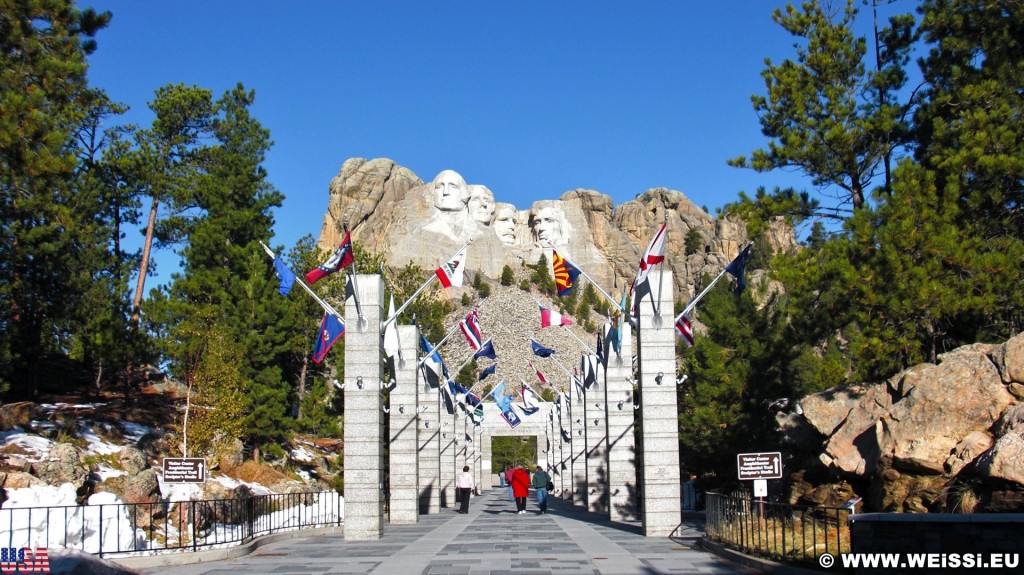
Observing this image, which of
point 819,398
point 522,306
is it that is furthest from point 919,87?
point 522,306

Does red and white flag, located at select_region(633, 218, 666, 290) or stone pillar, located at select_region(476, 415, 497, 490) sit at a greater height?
red and white flag, located at select_region(633, 218, 666, 290)

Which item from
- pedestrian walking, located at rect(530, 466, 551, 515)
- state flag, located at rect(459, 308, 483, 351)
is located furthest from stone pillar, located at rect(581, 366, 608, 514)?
state flag, located at rect(459, 308, 483, 351)

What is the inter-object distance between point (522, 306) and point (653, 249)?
375 feet

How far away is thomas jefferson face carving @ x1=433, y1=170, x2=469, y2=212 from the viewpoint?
152038mm

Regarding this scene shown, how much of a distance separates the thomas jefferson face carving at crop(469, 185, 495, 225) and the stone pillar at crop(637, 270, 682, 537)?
135683 millimetres

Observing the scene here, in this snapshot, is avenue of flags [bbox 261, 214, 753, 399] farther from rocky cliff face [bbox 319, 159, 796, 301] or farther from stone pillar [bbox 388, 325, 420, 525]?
rocky cliff face [bbox 319, 159, 796, 301]

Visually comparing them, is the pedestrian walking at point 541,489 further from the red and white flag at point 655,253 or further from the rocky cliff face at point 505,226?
the rocky cliff face at point 505,226

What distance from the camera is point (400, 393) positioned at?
85.2 ft

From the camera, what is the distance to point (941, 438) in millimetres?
16266

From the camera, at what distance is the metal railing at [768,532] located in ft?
38.5

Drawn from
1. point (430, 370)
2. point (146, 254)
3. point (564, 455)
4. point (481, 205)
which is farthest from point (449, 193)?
point (430, 370)

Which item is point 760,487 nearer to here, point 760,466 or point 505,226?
point 760,466

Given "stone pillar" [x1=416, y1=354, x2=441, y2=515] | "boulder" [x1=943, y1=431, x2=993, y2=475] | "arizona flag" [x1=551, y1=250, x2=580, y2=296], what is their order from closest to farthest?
"boulder" [x1=943, y1=431, x2=993, y2=475]
"arizona flag" [x1=551, y1=250, x2=580, y2=296]
"stone pillar" [x1=416, y1=354, x2=441, y2=515]

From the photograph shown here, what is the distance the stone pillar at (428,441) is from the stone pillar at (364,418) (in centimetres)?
1131
